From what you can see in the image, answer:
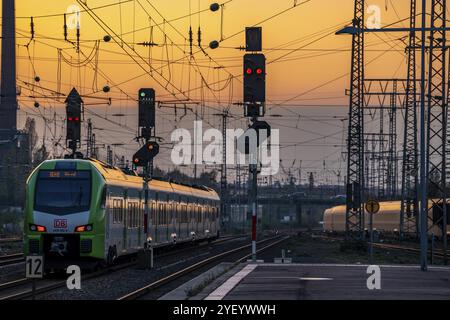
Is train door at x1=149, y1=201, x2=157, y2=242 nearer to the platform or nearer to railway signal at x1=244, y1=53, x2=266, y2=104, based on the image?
the platform

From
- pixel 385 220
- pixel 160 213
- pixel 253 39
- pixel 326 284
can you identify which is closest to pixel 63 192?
pixel 253 39

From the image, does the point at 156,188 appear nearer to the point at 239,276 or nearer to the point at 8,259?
the point at 8,259

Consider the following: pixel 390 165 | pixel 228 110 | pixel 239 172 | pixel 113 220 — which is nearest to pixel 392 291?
pixel 113 220

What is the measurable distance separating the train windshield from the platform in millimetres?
4996

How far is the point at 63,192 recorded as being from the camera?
32188 millimetres

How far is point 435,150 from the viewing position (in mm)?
45781

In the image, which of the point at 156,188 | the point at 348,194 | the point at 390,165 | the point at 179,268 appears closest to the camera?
the point at 179,268

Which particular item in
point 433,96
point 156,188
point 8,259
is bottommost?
point 8,259

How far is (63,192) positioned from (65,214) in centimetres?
72

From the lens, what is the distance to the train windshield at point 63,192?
3198 cm

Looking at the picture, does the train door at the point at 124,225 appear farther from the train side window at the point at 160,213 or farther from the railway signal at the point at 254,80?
the train side window at the point at 160,213

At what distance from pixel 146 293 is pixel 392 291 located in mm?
5703

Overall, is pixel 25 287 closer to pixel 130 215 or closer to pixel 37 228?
pixel 37 228
